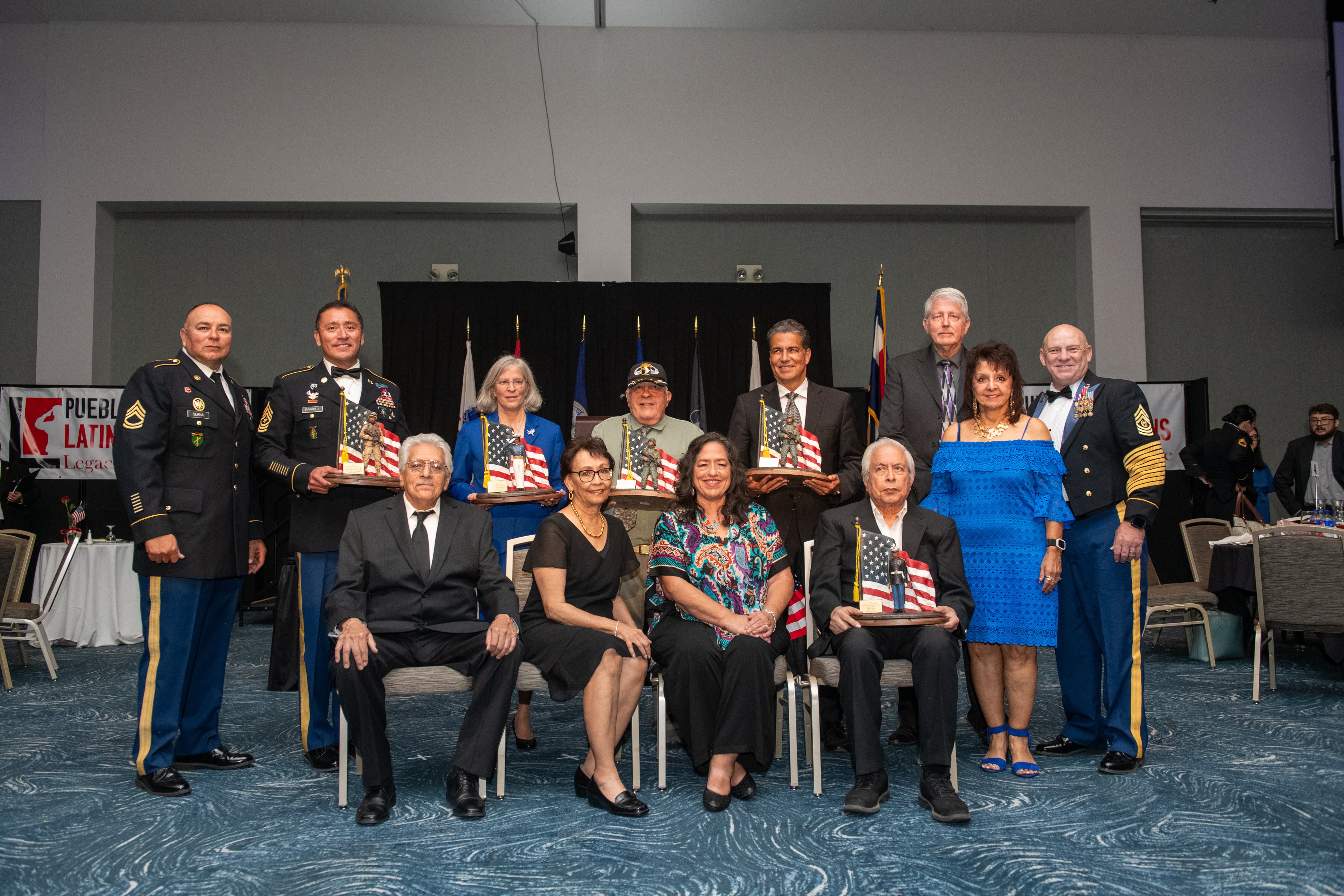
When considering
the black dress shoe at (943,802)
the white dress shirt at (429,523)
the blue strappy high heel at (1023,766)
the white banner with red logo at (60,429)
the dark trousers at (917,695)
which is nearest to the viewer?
the black dress shoe at (943,802)

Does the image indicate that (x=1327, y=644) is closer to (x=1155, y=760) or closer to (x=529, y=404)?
(x=1155, y=760)

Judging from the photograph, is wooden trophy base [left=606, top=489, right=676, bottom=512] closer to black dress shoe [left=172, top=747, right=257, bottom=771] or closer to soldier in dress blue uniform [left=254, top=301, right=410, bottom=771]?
soldier in dress blue uniform [left=254, top=301, right=410, bottom=771]

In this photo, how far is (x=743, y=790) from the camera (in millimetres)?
3125

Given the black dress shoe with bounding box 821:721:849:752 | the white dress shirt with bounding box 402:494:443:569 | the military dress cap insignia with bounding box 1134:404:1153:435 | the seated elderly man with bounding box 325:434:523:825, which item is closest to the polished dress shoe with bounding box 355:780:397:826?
the seated elderly man with bounding box 325:434:523:825

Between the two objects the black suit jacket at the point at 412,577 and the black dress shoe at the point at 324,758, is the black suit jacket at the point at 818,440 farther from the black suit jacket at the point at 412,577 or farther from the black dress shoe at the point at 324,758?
the black dress shoe at the point at 324,758

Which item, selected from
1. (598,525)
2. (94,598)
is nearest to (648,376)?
(598,525)

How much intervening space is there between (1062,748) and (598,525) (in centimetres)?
210

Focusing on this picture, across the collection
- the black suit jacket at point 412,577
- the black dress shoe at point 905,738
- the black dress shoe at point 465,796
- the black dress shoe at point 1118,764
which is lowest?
the black dress shoe at point 905,738

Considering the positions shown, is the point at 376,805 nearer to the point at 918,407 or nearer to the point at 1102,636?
the point at 918,407

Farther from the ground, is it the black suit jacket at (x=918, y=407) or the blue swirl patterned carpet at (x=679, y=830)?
the black suit jacket at (x=918, y=407)

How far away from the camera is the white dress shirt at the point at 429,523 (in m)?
3.24

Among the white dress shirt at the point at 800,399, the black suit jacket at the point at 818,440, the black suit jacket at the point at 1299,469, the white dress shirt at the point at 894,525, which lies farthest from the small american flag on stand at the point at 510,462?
the black suit jacket at the point at 1299,469

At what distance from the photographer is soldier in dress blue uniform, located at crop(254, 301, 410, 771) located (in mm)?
3549

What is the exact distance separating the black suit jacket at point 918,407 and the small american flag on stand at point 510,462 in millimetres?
1485
